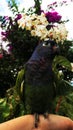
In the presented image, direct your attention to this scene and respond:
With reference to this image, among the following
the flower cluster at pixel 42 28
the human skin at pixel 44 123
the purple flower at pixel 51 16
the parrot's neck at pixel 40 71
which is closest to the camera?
the human skin at pixel 44 123

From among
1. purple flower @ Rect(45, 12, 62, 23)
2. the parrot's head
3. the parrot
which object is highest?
purple flower @ Rect(45, 12, 62, 23)

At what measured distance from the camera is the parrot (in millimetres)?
2070

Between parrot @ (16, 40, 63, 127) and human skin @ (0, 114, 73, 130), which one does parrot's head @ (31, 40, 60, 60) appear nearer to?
parrot @ (16, 40, 63, 127)

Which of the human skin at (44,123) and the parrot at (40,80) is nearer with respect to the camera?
the human skin at (44,123)

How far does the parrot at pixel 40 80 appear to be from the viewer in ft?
6.79

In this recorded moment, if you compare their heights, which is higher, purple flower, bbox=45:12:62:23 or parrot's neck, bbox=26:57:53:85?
purple flower, bbox=45:12:62:23

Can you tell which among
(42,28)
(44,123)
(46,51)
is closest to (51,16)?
(42,28)

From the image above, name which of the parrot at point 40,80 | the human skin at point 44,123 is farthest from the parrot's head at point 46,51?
the human skin at point 44,123

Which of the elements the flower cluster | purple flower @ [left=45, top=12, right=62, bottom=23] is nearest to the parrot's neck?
the flower cluster

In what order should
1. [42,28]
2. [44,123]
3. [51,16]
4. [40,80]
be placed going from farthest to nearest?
[51,16], [42,28], [40,80], [44,123]

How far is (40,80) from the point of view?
6.81 ft

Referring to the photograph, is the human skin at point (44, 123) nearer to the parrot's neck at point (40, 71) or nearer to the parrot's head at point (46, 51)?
the parrot's neck at point (40, 71)

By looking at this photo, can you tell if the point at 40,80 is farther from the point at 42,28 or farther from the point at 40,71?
the point at 42,28

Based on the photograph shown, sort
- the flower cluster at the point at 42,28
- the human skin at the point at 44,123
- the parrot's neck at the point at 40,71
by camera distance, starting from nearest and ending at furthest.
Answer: the human skin at the point at 44,123 < the parrot's neck at the point at 40,71 < the flower cluster at the point at 42,28
